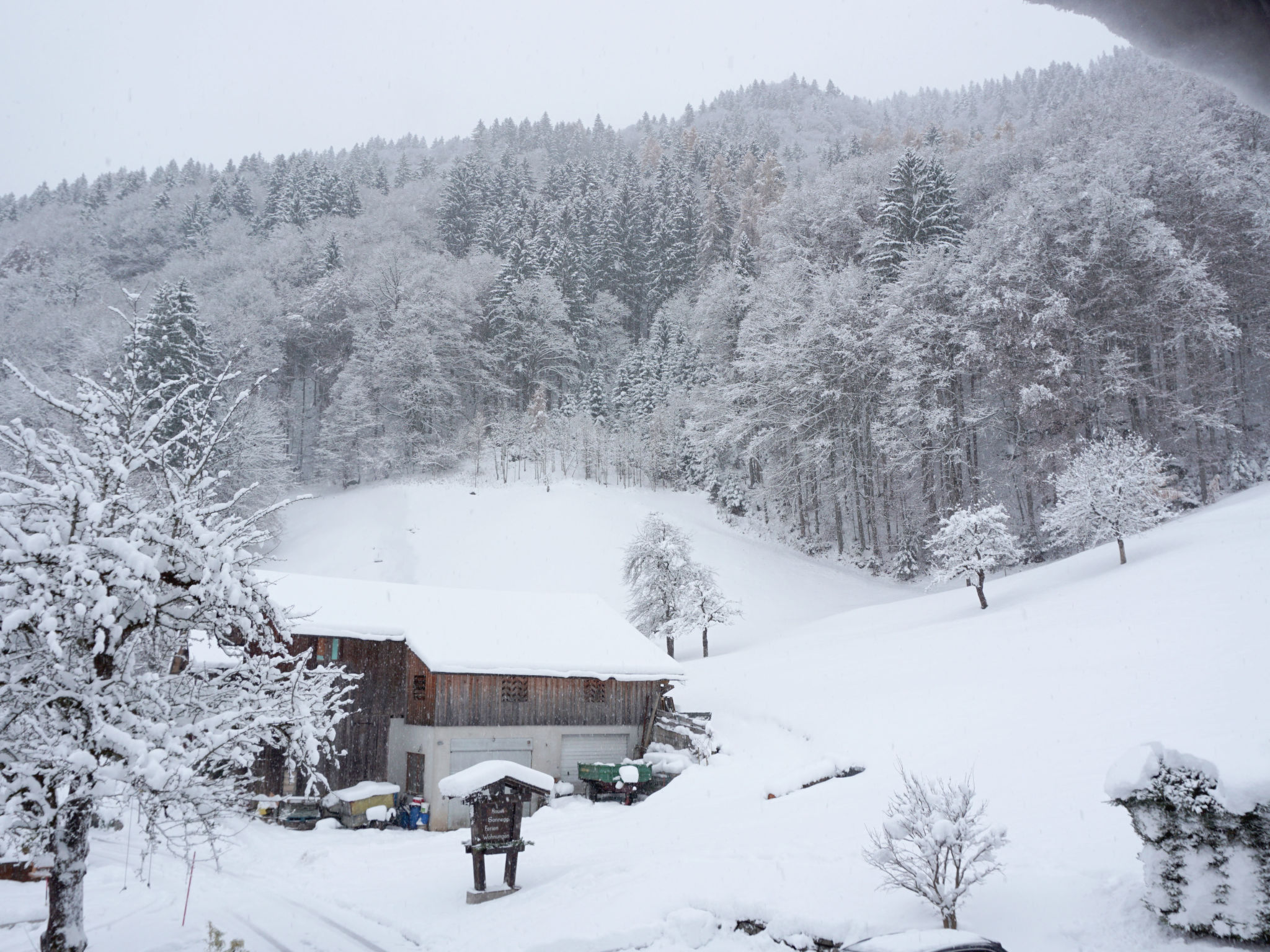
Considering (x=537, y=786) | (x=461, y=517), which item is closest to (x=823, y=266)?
(x=461, y=517)

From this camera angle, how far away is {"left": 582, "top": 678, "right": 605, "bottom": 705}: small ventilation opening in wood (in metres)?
25.0

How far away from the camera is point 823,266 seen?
48.4 m

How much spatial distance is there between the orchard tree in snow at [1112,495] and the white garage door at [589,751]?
17.1 m

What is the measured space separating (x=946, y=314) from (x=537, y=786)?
3281 cm

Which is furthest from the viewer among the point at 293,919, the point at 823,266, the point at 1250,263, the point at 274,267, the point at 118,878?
the point at 274,267

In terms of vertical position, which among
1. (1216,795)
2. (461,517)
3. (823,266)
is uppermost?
(823,266)

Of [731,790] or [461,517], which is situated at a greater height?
[461,517]

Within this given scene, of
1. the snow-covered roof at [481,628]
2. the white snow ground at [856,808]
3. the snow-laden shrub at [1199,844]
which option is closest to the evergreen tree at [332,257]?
the snow-covered roof at [481,628]

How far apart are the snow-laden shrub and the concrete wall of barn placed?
18.4 m

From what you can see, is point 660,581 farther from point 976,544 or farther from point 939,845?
point 939,845

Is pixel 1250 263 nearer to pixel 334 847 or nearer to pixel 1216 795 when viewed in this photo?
pixel 1216 795

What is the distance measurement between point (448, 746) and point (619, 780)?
521 cm

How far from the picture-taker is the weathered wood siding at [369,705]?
23.4m

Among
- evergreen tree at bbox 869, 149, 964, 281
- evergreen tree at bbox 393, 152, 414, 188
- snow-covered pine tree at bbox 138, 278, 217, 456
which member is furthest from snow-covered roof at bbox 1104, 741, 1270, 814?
evergreen tree at bbox 393, 152, 414, 188
